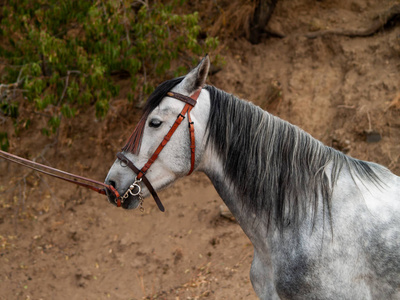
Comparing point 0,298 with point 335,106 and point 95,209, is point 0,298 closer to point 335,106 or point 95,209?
point 95,209

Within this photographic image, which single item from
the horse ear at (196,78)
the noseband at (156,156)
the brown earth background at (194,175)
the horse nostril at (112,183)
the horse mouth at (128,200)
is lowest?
the brown earth background at (194,175)

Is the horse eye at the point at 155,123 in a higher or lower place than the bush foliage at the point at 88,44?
higher

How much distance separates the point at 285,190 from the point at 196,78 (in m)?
0.91

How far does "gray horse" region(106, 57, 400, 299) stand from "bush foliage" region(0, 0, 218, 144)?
9.49 ft

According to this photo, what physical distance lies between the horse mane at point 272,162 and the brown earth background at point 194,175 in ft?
8.84

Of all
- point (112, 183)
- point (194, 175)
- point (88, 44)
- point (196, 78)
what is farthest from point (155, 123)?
point (194, 175)

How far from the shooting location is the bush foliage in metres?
5.13

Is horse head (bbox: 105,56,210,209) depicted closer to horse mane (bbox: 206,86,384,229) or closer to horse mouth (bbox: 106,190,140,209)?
horse mouth (bbox: 106,190,140,209)

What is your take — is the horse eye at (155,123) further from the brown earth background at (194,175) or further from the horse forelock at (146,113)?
the brown earth background at (194,175)

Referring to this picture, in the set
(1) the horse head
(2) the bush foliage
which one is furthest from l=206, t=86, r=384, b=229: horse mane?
(2) the bush foliage

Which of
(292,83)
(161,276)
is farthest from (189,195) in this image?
(292,83)

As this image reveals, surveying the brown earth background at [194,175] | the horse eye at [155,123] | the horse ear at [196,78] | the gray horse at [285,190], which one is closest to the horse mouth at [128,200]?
the gray horse at [285,190]

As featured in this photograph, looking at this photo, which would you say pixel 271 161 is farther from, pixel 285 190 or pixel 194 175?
pixel 194 175

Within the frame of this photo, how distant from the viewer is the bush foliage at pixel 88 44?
5129 mm
